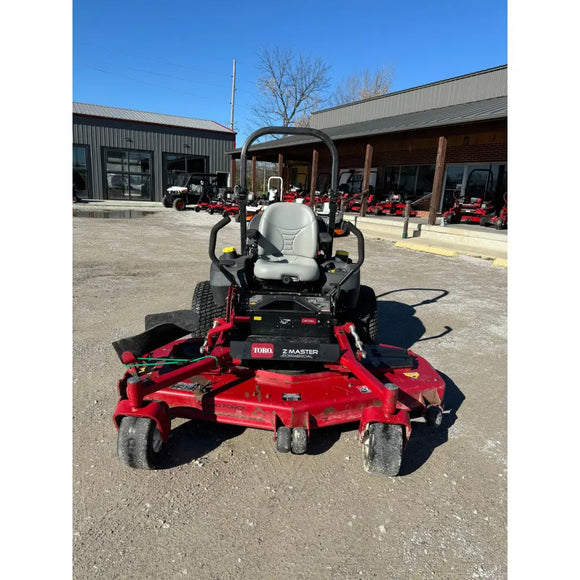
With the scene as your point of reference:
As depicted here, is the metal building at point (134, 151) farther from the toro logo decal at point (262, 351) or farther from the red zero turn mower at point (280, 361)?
the toro logo decal at point (262, 351)

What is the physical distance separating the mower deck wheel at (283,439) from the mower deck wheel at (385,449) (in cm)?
44

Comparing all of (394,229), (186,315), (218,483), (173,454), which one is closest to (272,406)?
(218,483)

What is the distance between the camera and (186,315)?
3713mm

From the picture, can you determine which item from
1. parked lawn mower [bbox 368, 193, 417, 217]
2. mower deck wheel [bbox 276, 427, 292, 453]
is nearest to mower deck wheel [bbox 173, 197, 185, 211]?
parked lawn mower [bbox 368, 193, 417, 217]

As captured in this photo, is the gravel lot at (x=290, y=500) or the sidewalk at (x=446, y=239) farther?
the sidewalk at (x=446, y=239)

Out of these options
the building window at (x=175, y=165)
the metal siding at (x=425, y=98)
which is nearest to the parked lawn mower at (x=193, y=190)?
the building window at (x=175, y=165)

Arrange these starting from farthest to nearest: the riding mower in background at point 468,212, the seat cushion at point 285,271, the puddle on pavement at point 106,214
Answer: the puddle on pavement at point 106,214, the riding mower in background at point 468,212, the seat cushion at point 285,271

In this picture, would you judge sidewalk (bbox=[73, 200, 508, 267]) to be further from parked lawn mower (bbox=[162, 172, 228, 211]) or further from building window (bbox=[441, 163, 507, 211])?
parked lawn mower (bbox=[162, 172, 228, 211])

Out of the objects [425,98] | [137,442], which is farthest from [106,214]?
[137,442]

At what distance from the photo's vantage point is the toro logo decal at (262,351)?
281 centimetres

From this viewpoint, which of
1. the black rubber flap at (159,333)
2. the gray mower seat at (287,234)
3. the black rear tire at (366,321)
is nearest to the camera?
the black rubber flap at (159,333)

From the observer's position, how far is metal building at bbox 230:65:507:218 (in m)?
12.3

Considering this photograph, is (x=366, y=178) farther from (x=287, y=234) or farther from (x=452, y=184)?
(x=287, y=234)

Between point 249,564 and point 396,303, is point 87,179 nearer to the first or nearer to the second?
point 396,303
